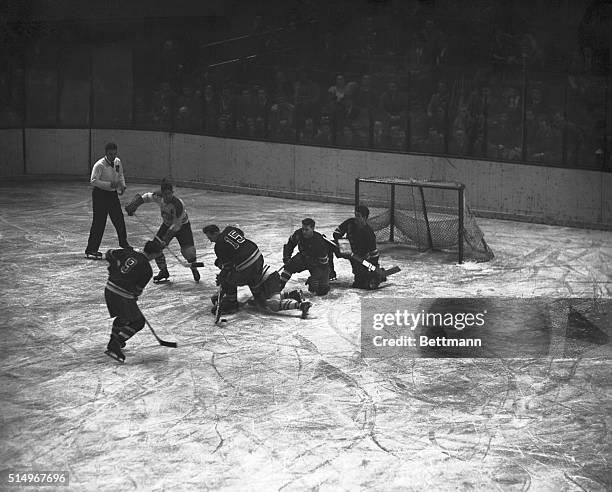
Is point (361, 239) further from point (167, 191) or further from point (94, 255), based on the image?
point (94, 255)

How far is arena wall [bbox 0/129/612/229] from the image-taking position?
64.4 ft

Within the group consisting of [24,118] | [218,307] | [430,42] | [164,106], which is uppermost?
[430,42]

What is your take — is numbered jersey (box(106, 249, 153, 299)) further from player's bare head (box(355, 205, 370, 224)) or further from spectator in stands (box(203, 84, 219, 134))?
spectator in stands (box(203, 84, 219, 134))

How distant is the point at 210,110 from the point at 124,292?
13453 millimetres

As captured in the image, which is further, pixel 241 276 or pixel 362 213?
pixel 362 213

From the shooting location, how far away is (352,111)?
22422mm

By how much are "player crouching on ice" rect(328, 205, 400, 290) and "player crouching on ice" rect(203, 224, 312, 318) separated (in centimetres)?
146

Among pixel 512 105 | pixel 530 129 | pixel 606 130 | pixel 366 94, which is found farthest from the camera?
pixel 366 94

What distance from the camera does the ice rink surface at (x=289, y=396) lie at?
8.65 meters

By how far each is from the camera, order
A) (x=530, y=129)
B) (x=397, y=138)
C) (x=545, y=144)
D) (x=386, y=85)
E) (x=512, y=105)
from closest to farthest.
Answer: (x=545, y=144), (x=530, y=129), (x=512, y=105), (x=397, y=138), (x=386, y=85)

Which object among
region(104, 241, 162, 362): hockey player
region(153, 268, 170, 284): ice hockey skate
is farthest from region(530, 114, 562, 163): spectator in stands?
region(104, 241, 162, 362): hockey player

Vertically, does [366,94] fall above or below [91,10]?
below

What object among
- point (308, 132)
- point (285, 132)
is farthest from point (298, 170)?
point (285, 132)

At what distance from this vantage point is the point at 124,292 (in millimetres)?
11352
